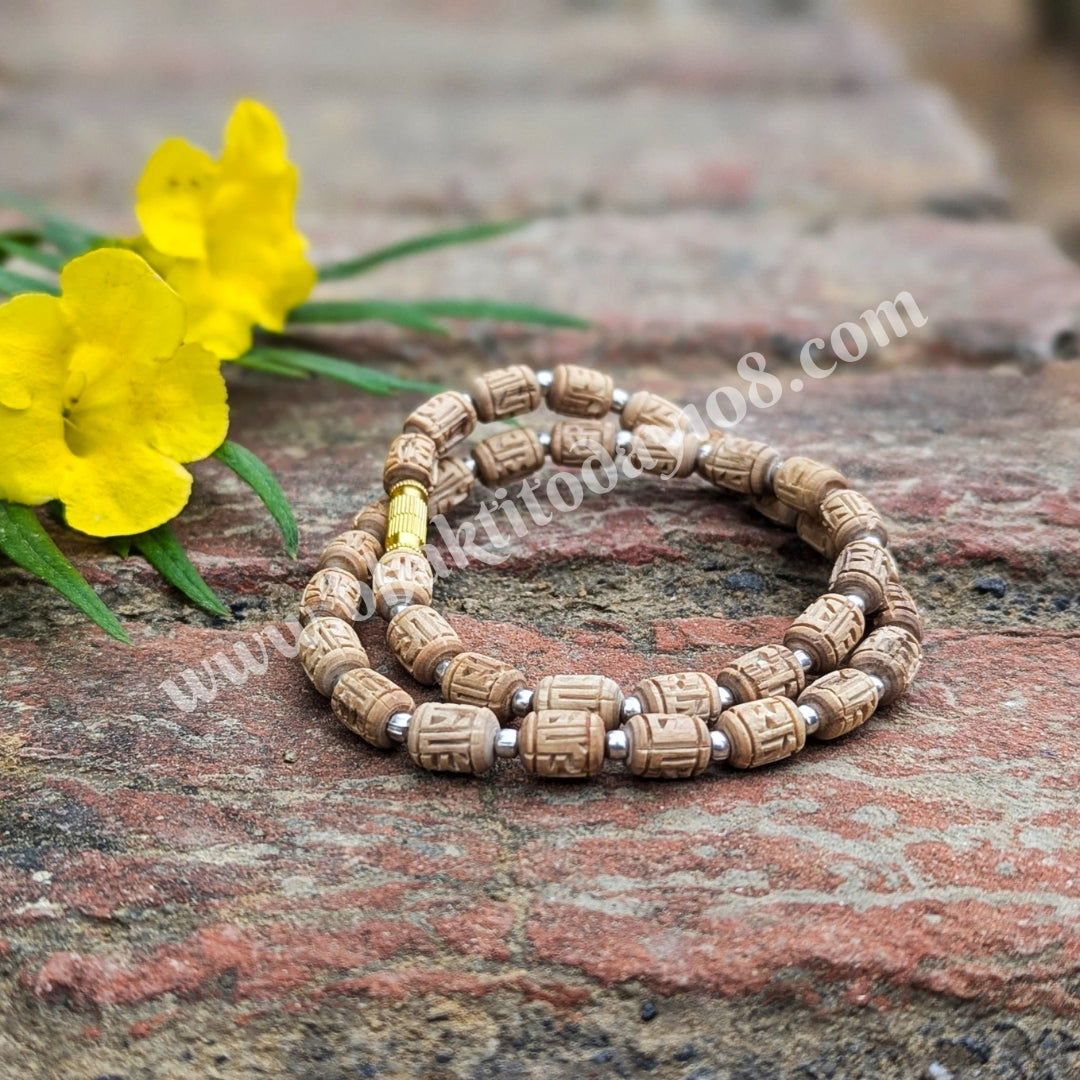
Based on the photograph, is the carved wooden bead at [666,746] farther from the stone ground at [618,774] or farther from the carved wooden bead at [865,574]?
the carved wooden bead at [865,574]

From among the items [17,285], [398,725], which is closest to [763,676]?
[398,725]

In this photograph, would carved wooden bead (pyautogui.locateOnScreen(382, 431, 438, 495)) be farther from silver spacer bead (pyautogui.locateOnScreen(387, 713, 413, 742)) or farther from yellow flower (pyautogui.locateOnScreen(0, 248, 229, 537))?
silver spacer bead (pyautogui.locateOnScreen(387, 713, 413, 742))

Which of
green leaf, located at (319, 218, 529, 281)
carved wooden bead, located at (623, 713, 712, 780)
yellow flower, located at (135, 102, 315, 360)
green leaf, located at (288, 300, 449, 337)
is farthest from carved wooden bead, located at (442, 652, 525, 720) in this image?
green leaf, located at (319, 218, 529, 281)

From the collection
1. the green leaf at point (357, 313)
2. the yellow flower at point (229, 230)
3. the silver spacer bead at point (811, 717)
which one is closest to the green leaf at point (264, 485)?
the yellow flower at point (229, 230)

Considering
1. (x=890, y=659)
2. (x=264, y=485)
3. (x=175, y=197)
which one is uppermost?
(x=175, y=197)

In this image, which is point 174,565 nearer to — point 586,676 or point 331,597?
point 331,597

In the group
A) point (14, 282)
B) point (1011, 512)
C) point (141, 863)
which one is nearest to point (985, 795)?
point (1011, 512)
